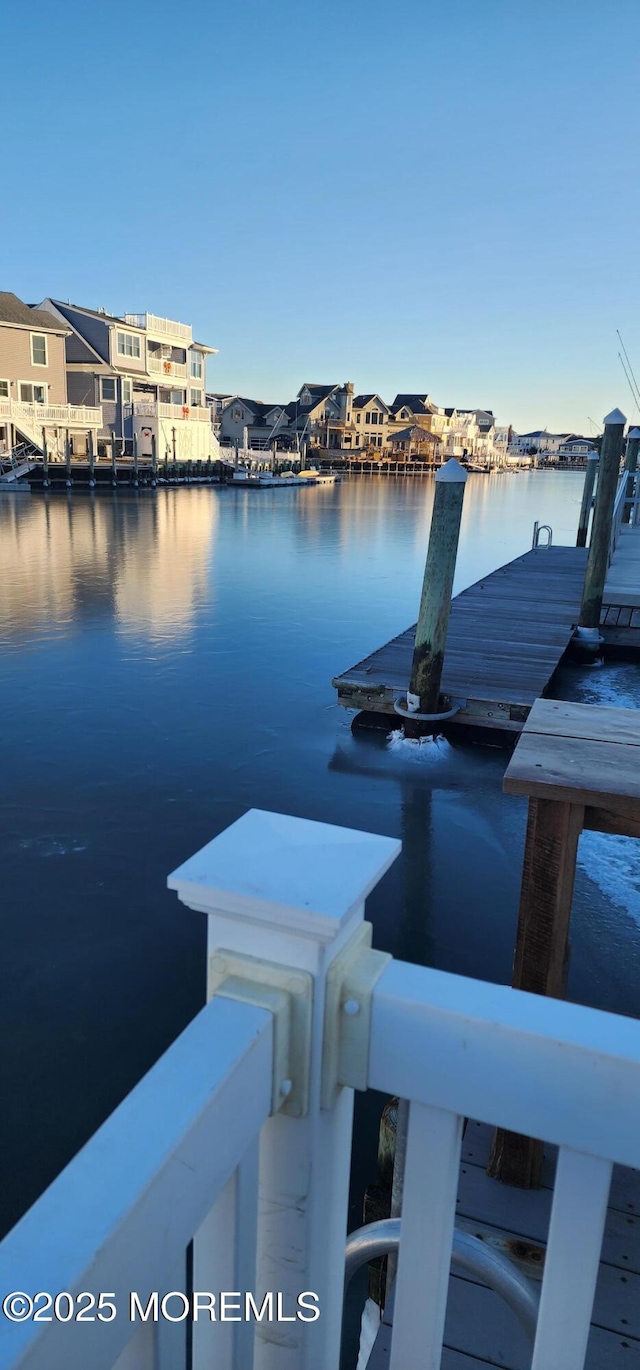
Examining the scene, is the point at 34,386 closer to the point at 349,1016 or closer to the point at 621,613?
the point at 621,613

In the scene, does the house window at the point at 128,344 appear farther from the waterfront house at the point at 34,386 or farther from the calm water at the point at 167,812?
the calm water at the point at 167,812

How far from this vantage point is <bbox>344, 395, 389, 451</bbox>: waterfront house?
102 meters

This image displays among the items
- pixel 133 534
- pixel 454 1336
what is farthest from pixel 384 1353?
pixel 133 534

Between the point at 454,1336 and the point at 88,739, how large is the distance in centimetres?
882

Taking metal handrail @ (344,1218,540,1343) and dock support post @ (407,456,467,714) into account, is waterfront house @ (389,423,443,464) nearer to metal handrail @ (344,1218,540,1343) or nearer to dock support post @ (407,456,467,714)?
dock support post @ (407,456,467,714)

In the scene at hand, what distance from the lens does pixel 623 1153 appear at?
3.84 feet

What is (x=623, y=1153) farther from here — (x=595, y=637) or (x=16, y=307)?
(x=16, y=307)

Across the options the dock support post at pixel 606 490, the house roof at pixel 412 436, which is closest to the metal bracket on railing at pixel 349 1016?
the dock support post at pixel 606 490

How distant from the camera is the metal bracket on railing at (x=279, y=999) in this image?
125 centimetres

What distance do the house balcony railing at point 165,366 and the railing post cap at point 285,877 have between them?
56359 mm

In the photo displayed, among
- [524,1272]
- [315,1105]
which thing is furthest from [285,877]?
[524,1272]

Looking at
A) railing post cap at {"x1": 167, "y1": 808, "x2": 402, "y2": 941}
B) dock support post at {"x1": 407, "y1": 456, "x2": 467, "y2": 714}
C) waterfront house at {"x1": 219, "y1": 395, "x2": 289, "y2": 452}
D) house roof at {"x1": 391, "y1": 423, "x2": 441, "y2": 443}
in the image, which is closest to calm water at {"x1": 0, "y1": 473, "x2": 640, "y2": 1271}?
dock support post at {"x1": 407, "y1": 456, "x2": 467, "y2": 714}

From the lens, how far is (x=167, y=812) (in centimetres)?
859

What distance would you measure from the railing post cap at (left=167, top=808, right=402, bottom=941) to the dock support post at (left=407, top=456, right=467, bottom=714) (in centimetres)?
845
